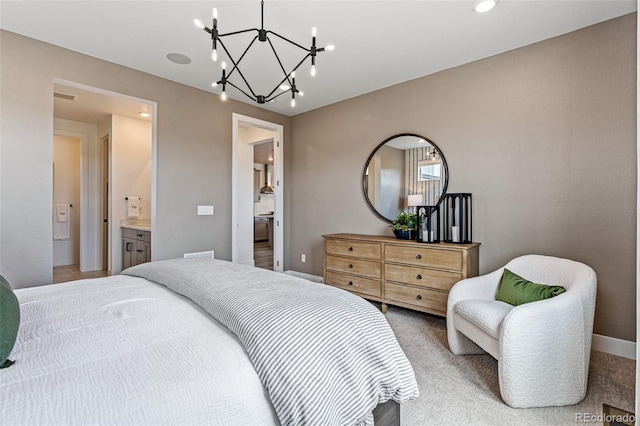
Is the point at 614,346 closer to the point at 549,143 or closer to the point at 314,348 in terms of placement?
the point at 549,143

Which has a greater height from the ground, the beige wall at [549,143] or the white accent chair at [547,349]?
the beige wall at [549,143]

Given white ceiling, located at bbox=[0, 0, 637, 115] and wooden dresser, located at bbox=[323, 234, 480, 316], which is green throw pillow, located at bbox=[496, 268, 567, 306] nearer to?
wooden dresser, located at bbox=[323, 234, 480, 316]

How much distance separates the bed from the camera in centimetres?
75

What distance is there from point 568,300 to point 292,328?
1647 mm

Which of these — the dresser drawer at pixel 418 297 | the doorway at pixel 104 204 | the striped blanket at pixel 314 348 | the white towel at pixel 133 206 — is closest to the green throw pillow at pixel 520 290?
the dresser drawer at pixel 418 297

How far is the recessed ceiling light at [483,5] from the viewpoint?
216 centimetres

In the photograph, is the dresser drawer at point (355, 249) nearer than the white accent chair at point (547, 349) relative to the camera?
No

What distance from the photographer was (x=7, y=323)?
0.91m

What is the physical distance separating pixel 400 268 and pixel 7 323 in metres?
2.77

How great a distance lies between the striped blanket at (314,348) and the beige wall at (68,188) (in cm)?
576

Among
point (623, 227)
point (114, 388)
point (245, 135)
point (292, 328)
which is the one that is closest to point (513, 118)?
point (623, 227)

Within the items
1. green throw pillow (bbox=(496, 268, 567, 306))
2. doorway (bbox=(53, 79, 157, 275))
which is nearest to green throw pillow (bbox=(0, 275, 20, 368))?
green throw pillow (bbox=(496, 268, 567, 306))

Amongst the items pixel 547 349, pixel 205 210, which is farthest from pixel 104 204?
pixel 547 349

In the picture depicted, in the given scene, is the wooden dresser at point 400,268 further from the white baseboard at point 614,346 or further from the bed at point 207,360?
the bed at point 207,360
